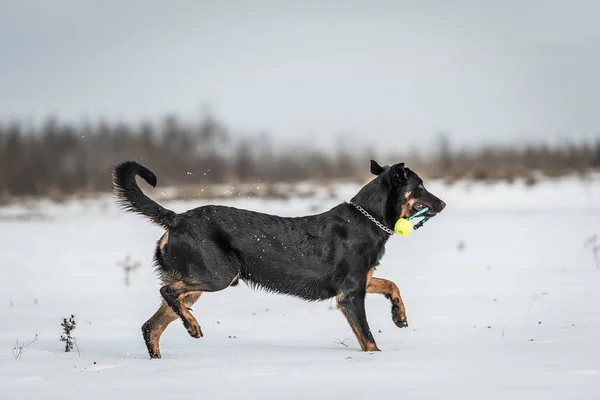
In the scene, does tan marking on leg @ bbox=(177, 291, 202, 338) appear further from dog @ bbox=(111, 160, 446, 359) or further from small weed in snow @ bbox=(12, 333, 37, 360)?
small weed in snow @ bbox=(12, 333, 37, 360)

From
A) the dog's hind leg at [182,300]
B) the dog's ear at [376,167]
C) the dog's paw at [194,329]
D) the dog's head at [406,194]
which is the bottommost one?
the dog's paw at [194,329]

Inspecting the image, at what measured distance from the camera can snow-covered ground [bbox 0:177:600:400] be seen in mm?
4828

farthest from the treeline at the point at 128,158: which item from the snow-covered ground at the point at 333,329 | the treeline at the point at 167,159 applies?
the snow-covered ground at the point at 333,329

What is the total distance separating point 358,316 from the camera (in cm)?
657

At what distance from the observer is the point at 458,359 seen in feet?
18.5

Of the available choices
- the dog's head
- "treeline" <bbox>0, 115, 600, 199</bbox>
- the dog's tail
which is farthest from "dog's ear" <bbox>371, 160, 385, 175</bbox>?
"treeline" <bbox>0, 115, 600, 199</bbox>

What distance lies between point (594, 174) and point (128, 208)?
25.8 meters

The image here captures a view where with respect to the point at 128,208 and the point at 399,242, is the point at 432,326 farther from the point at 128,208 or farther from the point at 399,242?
the point at 399,242

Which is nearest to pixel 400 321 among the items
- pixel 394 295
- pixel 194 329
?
pixel 394 295

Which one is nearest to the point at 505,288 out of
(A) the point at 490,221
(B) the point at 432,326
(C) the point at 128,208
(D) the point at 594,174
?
(B) the point at 432,326

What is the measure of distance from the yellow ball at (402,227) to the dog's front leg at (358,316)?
702mm

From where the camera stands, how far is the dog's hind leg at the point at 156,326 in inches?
255

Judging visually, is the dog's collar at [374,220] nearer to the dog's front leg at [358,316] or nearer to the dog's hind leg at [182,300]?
the dog's front leg at [358,316]

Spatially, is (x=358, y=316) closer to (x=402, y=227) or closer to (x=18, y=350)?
(x=402, y=227)
